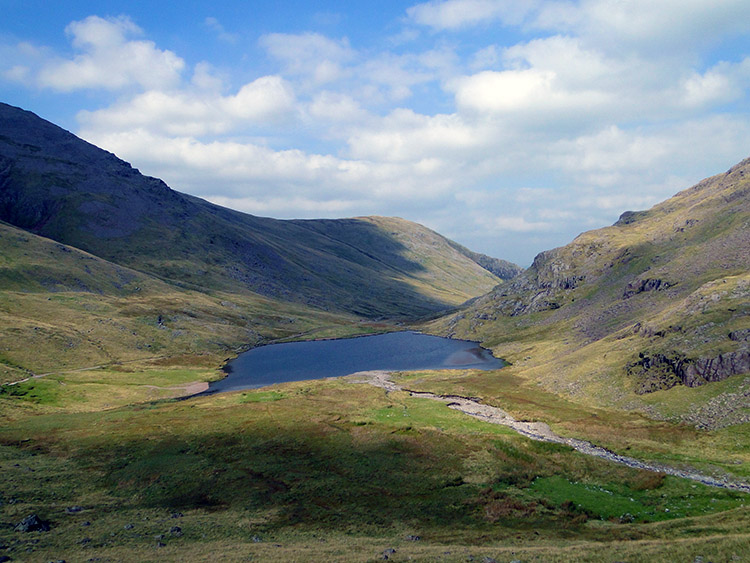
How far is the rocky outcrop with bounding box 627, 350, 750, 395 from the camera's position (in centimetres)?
7381

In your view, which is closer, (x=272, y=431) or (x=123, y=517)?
(x=123, y=517)

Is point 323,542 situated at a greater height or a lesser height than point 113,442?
greater

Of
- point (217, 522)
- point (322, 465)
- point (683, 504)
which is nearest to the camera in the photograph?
point (217, 522)

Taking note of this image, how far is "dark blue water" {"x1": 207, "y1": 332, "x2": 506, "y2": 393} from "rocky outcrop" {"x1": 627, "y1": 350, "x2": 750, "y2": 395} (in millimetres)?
64739

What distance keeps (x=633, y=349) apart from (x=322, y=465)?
254 ft

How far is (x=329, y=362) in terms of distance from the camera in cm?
16975

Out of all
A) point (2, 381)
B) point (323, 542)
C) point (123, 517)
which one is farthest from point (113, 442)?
point (2, 381)

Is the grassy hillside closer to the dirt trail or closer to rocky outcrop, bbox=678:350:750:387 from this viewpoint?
the dirt trail

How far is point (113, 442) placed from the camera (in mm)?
64438

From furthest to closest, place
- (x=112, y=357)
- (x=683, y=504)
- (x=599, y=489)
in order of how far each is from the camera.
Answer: (x=112, y=357) < (x=599, y=489) < (x=683, y=504)

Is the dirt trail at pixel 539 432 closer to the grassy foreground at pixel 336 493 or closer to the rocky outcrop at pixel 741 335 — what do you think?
the grassy foreground at pixel 336 493

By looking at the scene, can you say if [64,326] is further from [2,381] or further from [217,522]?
[217,522]

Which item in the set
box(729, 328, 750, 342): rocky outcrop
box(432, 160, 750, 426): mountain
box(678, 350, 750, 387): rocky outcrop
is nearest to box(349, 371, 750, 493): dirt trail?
box(432, 160, 750, 426): mountain

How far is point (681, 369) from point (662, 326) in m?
19.3
